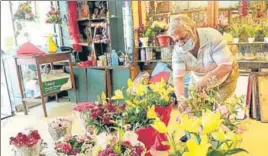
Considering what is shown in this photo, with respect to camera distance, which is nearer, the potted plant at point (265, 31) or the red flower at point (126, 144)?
the red flower at point (126, 144)

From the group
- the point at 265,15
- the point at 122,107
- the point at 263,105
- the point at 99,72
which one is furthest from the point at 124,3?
the point at 122,107

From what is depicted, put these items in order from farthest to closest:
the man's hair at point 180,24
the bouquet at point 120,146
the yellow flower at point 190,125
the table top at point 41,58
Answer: the table top at point 41,58, the man's hair at point 180,24, the bouquet at point 120,146, the yellow flower at point 190,125

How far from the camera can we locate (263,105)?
3.36 m

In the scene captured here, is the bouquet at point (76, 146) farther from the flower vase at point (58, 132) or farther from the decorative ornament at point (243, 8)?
the decorative ornament at point (243, 8)

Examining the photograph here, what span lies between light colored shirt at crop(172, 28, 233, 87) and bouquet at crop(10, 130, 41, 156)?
1200mm

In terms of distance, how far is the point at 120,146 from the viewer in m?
1.12

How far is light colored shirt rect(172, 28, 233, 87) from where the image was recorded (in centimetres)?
212

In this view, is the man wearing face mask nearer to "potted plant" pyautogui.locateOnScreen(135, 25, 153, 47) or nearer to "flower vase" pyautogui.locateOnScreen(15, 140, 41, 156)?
"flower vase" pyautogui.locateOnScreen(15, 140, 41, 156)

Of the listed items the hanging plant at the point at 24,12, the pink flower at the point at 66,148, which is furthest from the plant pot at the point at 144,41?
the pink flower at the point at 66,148

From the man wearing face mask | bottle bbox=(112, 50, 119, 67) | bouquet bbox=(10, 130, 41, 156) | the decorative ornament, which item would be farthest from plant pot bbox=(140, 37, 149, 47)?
bouquet bbox=(10, 130, 41, 156)

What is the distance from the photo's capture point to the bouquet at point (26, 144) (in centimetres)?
144

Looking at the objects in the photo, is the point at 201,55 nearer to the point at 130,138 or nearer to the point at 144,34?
the point at 130,138

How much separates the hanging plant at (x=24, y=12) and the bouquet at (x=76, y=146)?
376 centimetres

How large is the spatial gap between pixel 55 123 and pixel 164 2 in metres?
2.97
